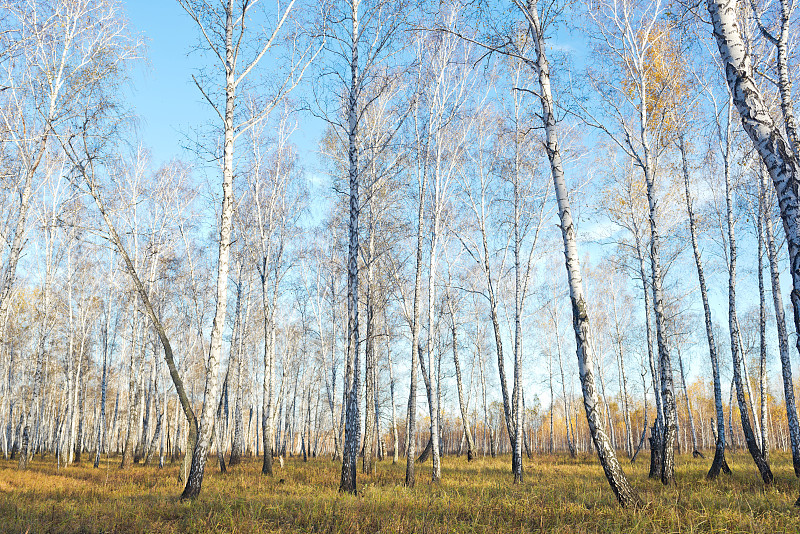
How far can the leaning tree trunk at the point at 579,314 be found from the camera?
5758mm

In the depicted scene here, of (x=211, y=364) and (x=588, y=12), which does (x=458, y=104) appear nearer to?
(x=588, y=12)

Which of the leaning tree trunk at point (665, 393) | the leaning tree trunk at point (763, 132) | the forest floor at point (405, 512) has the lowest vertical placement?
the forest floor at point (405, 512)

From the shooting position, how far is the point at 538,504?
6.39m

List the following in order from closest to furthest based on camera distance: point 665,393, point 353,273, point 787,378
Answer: point 353,273, point 665,393, point 787,378

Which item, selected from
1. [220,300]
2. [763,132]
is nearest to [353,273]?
[220,300]

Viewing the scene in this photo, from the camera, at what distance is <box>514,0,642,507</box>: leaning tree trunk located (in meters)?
5.76

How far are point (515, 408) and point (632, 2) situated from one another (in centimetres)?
1143

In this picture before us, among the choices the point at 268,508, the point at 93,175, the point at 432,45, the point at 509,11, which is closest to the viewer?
the point at 268,508

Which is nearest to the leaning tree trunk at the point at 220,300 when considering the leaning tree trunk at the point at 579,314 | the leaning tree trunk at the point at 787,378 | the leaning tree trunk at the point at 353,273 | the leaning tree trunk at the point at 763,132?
the leaning tree trunk at the point at 353,273

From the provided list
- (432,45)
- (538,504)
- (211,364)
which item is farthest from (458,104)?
(538,504)

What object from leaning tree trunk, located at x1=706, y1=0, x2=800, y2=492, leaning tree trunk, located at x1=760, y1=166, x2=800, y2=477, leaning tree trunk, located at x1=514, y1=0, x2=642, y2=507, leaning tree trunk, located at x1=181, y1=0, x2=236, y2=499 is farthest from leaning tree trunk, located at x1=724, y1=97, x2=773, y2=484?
leaning tree trunk, located at x1=181, y1=0, x2=236, y2=499

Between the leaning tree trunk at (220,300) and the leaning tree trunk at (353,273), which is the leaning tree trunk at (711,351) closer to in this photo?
the leaning tree trunk at (353,273)

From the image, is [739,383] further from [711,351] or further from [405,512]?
[405,512]

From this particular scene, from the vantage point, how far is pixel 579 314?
6.21 meters
